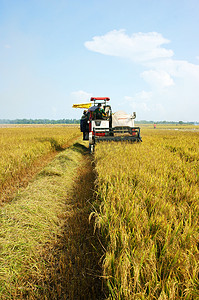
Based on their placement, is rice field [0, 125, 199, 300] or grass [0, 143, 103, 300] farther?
grass [0, 143, 103, 300]

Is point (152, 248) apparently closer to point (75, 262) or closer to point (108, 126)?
point (75, 262)

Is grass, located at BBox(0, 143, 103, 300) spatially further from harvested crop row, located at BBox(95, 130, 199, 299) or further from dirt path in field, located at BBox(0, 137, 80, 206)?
dirt path in field, located at BBox(0, 137, 80, 206)

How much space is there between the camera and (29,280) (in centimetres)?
196

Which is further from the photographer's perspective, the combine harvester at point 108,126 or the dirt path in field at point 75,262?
the combine harvester at point 108,126

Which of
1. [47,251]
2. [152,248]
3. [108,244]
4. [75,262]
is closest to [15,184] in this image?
[47,251]

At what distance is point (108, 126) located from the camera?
9453 millimetres

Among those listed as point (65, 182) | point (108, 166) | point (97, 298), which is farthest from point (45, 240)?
point (65, 182)

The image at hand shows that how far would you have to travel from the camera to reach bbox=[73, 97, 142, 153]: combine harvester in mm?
8505

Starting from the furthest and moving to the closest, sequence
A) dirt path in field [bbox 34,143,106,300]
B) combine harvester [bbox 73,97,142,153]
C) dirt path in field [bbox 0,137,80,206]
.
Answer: combine harvester [bbox 73,97,142,153]
dirt path in field [bbox 0,137,80,206]
dirt path in field [bbox 34,143,106,300]

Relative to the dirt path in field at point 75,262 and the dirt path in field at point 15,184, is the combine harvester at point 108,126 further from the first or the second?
the dirt path in field at point 75,262

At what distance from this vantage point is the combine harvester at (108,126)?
850cm

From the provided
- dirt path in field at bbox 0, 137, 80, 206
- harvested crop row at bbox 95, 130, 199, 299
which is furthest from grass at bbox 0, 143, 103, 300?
dirt path in field at bbox 0, 137, 80, 206

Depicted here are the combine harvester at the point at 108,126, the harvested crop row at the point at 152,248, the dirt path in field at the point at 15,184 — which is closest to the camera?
the harvested crop row at the point at 152,248

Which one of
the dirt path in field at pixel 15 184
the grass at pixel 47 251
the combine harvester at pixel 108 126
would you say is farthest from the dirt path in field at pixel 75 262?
the combine harvester at pixel 108 126
